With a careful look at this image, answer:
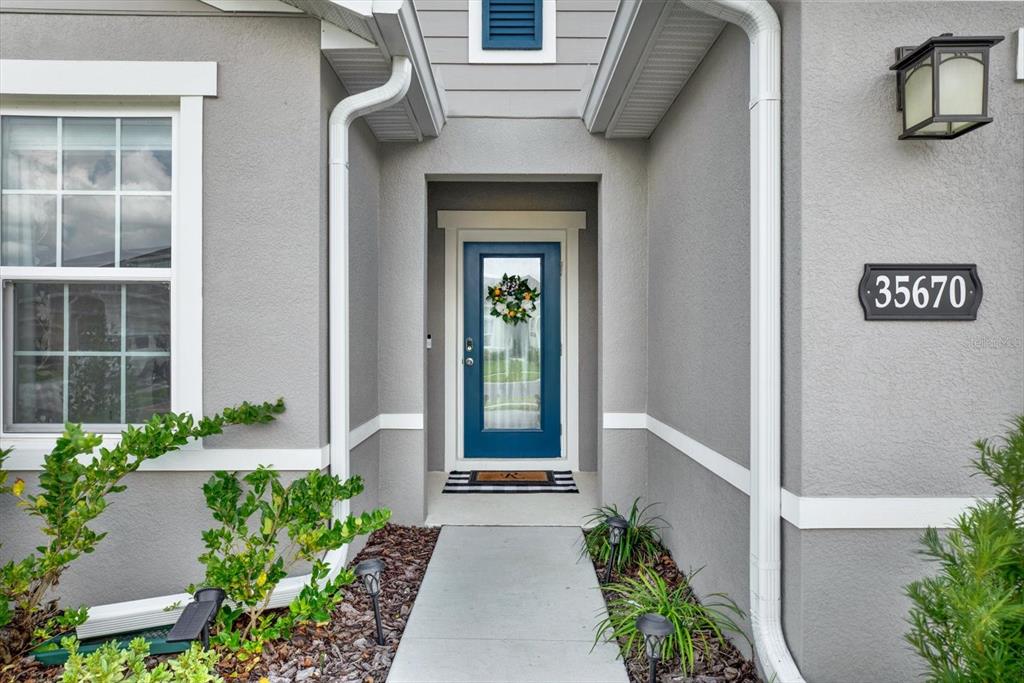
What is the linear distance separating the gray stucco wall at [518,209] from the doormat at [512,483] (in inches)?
12.0

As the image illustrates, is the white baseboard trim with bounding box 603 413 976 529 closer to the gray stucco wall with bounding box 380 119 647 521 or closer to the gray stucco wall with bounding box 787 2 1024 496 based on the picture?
the gray stucco wall with bounding box 787 2 1024 496

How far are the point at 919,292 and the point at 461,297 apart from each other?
3874 mm

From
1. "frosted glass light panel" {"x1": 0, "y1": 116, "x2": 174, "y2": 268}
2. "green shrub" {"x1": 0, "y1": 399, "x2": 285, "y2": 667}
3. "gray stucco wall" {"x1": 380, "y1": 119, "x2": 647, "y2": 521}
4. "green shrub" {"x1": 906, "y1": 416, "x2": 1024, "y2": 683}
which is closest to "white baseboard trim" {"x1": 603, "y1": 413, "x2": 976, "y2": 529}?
"green shrub" {"x1": 906, "y1": 416, "x2": 1024, "y2": 683}

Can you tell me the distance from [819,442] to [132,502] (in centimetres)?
280

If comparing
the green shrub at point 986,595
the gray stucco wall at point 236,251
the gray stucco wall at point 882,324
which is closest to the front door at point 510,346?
the gray stucco wall at point 236,251

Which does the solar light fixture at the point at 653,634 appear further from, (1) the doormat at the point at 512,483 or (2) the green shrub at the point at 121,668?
(1) the doormat at the point at 512,483

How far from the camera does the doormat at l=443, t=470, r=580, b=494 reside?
488 centimetres

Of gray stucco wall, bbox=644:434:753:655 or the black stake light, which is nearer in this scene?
gray stucco wall, bbox=644:434:753:655

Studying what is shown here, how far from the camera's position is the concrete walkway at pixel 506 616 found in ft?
8.07

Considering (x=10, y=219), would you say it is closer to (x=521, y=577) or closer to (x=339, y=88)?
(x=339, y=88)

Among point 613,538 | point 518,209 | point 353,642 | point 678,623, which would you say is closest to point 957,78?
point 678,623

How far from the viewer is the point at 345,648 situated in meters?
2.61

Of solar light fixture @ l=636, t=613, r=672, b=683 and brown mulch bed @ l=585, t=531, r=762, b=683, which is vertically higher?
solar light fixture @ l=636, t=613, r=672, b=683

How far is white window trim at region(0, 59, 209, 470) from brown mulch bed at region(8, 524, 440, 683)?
0.74 m
